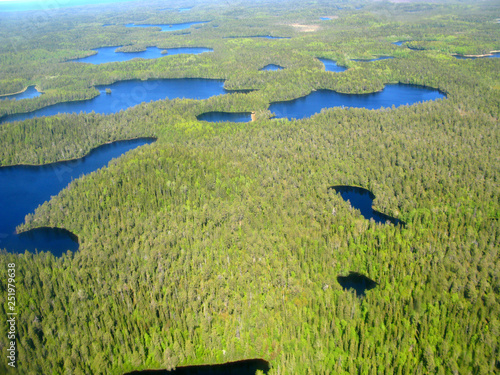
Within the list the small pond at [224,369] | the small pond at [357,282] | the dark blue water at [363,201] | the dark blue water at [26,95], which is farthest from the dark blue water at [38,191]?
the dark blue water at [26,95]

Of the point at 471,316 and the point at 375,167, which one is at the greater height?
the point at 375,167

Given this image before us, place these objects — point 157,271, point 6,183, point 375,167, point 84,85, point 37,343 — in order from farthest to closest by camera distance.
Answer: point 84,85 → point 6,183 → point 375,167 → point 157,271 → point 37,343

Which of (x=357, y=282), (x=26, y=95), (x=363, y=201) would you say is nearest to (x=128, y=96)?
(x=26, y=95)

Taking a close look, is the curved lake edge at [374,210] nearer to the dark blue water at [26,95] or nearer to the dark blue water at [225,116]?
the dark blue water at [225,116]

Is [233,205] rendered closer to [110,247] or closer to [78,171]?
[110,247]

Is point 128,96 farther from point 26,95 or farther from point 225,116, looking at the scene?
point 225,116

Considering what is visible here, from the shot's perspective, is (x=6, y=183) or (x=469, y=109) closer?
(x=6, y=183)

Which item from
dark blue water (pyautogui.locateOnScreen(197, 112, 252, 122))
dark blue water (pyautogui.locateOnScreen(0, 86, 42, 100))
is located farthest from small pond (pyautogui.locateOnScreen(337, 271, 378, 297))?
dark blue water (pyautogui.locateOnScreen(0, 86, 42, 100))

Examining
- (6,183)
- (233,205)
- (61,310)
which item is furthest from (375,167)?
(6,183)
